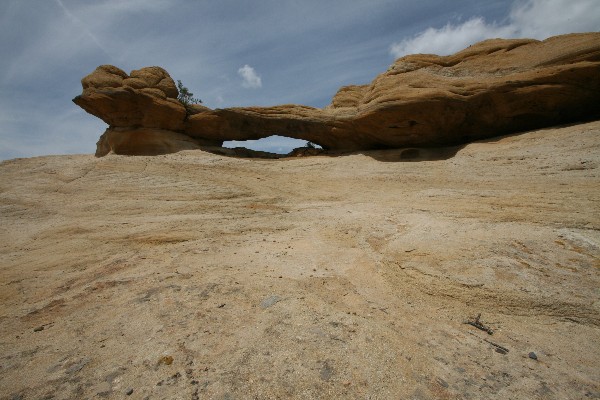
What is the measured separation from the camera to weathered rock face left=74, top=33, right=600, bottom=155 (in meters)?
10.6

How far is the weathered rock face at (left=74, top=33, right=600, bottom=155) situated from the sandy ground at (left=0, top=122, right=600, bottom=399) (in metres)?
2.87

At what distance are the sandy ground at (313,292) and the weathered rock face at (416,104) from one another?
113 inches

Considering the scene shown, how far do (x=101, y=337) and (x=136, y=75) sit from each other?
1412 cm

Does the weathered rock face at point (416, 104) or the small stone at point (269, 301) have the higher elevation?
the weathered rock face at point (416, 104)

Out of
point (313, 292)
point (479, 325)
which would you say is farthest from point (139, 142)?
point (479, 325)

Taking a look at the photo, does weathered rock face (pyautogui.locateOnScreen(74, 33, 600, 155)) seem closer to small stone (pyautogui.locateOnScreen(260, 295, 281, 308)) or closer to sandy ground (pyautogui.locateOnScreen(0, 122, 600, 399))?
sandy ground (pyautogui.locateOnScreen(0, 122, 600, 399))

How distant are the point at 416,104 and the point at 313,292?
10.2m

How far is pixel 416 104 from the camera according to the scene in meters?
11.6

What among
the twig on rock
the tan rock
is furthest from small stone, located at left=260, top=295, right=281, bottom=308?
the tan rock

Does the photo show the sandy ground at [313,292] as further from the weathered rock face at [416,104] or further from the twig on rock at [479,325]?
the weathered rock face at [416,104]

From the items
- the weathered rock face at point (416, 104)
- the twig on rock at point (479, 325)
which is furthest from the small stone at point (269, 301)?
the weathered rock face at point (416, 104)

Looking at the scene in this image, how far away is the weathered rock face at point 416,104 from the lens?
1058cm

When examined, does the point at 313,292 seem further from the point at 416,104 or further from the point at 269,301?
the point at 416,104

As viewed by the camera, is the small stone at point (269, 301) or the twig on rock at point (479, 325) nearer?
the twig on rock at point (479, 325)
